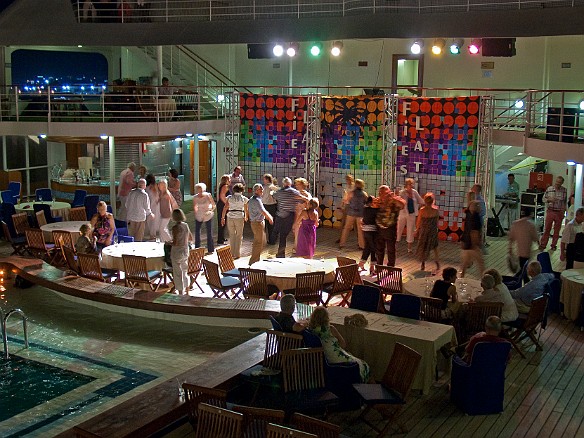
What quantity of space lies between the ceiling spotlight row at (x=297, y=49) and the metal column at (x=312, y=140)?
12.6 ft

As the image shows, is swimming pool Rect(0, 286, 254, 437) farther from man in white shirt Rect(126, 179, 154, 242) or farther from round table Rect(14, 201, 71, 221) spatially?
round table Rect(14, 201, 71, 221)

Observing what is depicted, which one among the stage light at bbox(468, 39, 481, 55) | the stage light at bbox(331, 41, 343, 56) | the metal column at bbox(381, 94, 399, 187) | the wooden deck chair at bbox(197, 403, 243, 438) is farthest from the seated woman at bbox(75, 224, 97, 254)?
the stage light at bbox(468, 39, 481, 55)

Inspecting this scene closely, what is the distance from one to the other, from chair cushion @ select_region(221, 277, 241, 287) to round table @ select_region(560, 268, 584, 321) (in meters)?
4.59

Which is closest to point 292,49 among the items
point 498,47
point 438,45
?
point 438,45

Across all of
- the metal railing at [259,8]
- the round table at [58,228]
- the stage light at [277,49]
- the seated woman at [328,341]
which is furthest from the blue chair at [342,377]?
the stage light at [277,49]

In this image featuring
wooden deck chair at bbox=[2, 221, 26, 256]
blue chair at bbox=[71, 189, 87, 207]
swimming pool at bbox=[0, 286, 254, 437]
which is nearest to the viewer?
swimming pool at bbox=[0, 286, 254, 437]

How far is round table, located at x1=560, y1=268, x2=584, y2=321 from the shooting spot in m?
11.5

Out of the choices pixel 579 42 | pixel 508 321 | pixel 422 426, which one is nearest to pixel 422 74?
pixel 579 42

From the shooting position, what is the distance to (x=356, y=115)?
17.5 m

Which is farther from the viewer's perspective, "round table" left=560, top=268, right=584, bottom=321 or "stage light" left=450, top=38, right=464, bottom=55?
"stage light" left=450, top=38, right=464, bottom=55

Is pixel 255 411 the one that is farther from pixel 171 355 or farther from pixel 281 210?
pixel 281 210

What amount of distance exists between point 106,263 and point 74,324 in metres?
1.76

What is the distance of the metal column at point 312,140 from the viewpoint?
17.7m

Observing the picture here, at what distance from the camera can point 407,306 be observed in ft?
32.3
